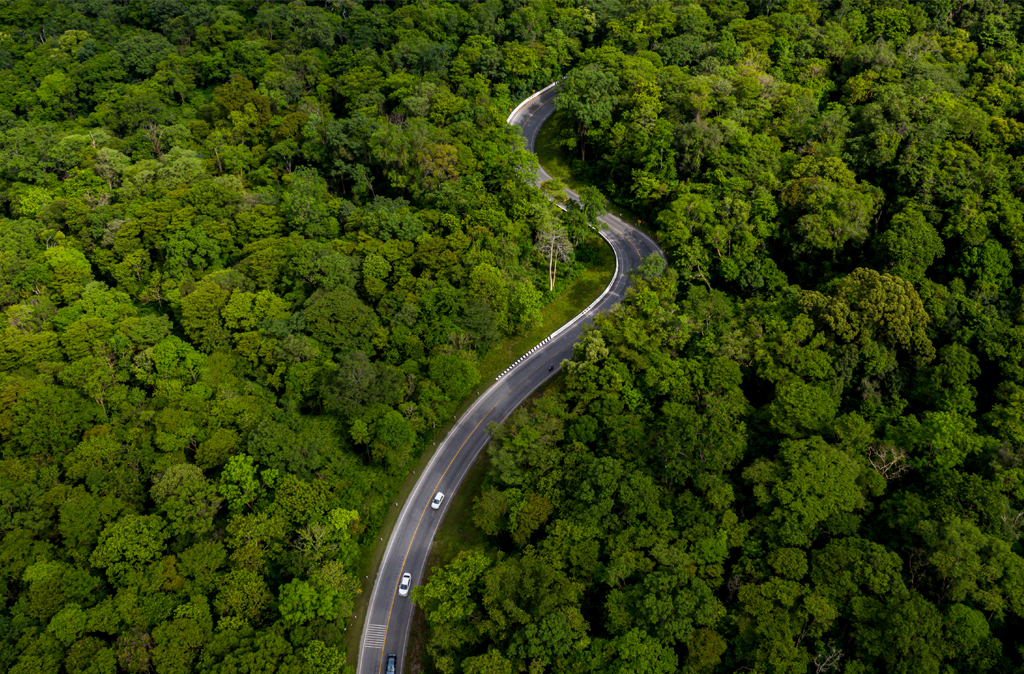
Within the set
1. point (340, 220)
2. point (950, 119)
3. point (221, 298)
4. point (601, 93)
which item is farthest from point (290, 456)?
point (950, 119)

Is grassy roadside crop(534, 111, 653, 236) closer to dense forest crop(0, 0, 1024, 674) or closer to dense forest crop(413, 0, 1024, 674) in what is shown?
dense forest crop(413, 0, 1024, 674)

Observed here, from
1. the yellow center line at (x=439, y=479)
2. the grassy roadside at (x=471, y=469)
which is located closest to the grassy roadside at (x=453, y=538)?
the grassy roadside at (x=471, y=469)

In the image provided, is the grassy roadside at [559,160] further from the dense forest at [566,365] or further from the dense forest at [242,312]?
the dense forest at [242,312]

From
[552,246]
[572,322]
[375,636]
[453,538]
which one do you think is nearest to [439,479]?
[453,538]

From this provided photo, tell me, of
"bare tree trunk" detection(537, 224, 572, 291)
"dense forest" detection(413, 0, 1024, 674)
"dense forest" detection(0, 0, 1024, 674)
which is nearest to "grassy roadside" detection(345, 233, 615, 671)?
"dense forest" detection(0, 0, 1024, 674)

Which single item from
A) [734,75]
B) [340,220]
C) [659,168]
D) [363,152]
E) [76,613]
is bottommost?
[76,613]

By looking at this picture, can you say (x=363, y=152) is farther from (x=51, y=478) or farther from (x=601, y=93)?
(x=51, y=478)
